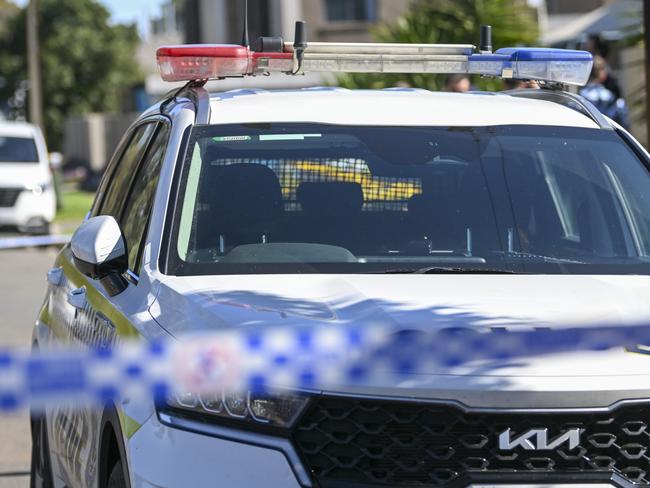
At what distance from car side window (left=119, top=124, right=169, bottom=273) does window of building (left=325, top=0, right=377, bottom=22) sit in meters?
29.5

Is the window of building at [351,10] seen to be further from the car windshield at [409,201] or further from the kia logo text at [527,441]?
the kia logo text at [527,441]

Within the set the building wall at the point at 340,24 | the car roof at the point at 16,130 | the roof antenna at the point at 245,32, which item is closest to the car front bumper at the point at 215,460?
the roof antenna at the point at 245,32

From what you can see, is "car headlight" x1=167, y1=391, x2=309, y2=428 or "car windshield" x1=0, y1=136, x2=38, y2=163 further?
"car windshield" x1=0, y1=136, x2=38, y2=163

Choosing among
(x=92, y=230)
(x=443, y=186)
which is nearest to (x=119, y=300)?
(x=92, y=230)

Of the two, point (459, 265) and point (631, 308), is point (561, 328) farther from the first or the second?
point (459, 265)

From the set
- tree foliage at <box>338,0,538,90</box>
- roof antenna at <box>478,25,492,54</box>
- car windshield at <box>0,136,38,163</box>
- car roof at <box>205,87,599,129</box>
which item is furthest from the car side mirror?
car windshield at <box>0,136,38,163</box>

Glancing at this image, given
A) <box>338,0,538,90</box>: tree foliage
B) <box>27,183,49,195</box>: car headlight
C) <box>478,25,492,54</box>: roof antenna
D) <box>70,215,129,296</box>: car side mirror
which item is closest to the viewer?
<box>70,215,129,296</box>: car side mirror

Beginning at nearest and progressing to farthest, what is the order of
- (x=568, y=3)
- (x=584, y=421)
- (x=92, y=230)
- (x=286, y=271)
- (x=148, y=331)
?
1. (x=584, y=421)
2. (x=148, y=331)
3. (x=286, y=271)
4. (x=92, y=230)
5. (x=568, y=3)

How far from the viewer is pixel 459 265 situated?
4141 mm

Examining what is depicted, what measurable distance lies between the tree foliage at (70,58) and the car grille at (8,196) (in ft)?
106

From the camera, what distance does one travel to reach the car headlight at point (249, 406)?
10.8ft

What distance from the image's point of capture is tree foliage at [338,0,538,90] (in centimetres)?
1634

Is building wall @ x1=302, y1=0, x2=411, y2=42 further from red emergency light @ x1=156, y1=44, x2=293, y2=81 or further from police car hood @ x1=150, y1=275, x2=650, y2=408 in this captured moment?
police car hood @ x1=150, y1=275, x2=650, y2=408

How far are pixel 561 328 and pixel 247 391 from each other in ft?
2.61
